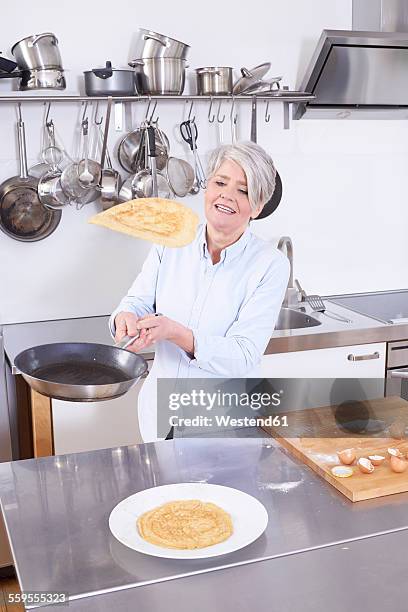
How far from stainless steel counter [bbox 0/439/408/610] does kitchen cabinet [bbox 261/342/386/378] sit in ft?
2.98

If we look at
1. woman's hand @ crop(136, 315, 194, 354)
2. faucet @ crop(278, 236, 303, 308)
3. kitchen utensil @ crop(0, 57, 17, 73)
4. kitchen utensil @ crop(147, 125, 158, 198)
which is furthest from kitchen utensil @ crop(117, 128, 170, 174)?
woman's hand @ crop(136, 315, 194, 354)

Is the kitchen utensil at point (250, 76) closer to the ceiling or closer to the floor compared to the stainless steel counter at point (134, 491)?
closer to the ceiling

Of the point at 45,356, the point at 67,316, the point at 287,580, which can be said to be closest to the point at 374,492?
the point at 287,580

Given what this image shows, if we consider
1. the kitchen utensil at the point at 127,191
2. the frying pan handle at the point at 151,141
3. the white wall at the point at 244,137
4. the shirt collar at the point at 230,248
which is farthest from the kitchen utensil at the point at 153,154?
the shirt collar at the point at 230,248

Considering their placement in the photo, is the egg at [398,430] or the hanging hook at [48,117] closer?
the egg at [398,430]

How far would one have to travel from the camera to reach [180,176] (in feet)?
8.88

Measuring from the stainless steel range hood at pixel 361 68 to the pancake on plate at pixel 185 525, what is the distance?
198 cm

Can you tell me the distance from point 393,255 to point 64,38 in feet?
5.42

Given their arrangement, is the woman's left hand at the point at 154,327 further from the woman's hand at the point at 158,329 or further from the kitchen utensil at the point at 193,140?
the kitchen utensil at the point at 193,140

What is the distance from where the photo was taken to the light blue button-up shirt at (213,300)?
1770 millimetres

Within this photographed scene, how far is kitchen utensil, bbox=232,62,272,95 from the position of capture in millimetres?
2656

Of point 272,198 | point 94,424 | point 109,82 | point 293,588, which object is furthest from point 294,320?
point 293,588

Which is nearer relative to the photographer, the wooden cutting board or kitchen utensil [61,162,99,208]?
the wooden cutting board

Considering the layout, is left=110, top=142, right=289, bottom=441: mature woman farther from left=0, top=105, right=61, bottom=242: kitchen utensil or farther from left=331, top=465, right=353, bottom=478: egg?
left=0, top=105, right=61, bottom=242: kitchen utensil
